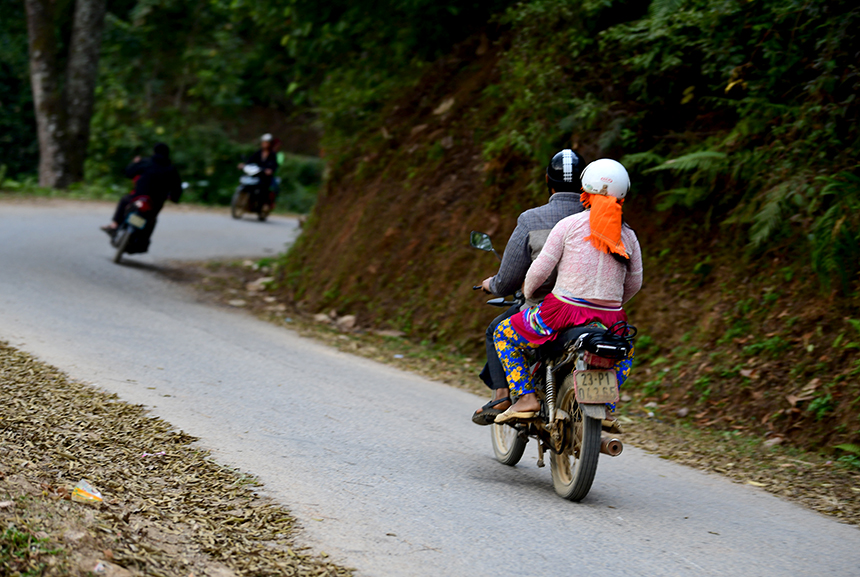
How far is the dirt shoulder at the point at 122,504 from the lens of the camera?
143 inches

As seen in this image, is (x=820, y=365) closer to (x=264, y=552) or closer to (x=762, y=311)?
(x=762, y=311)

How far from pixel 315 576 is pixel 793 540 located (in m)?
2.78

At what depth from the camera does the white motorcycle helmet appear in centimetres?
521

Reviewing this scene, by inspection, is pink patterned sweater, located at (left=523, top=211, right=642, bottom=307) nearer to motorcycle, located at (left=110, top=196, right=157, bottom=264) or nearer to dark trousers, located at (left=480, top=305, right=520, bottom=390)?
dark trousers, located at (left=480, top=305, right=520, bottom=390)

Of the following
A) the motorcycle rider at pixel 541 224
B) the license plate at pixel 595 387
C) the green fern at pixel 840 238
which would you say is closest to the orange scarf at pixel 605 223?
the motorcycle rider at pixel 541 224

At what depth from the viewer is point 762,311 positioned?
342 inches

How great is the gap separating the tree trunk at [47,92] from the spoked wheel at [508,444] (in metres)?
23.0

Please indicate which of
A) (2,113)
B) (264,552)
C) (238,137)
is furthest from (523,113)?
(238,137)

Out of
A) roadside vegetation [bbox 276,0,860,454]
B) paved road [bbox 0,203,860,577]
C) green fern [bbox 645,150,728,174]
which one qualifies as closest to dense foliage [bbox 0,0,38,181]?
roadside vegetation [bbox 276,0,860,454]

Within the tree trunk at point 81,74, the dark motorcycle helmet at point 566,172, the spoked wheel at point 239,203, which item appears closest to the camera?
the dark motorcycle helmet at point 566,172

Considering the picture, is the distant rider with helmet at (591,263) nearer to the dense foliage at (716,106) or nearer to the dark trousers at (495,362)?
the dark trousers at (495,362)

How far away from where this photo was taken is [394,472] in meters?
5.56

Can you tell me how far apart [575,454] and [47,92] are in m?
24.3

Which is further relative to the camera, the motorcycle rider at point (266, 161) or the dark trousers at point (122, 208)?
the motorcycle rider at point (266, 161)
